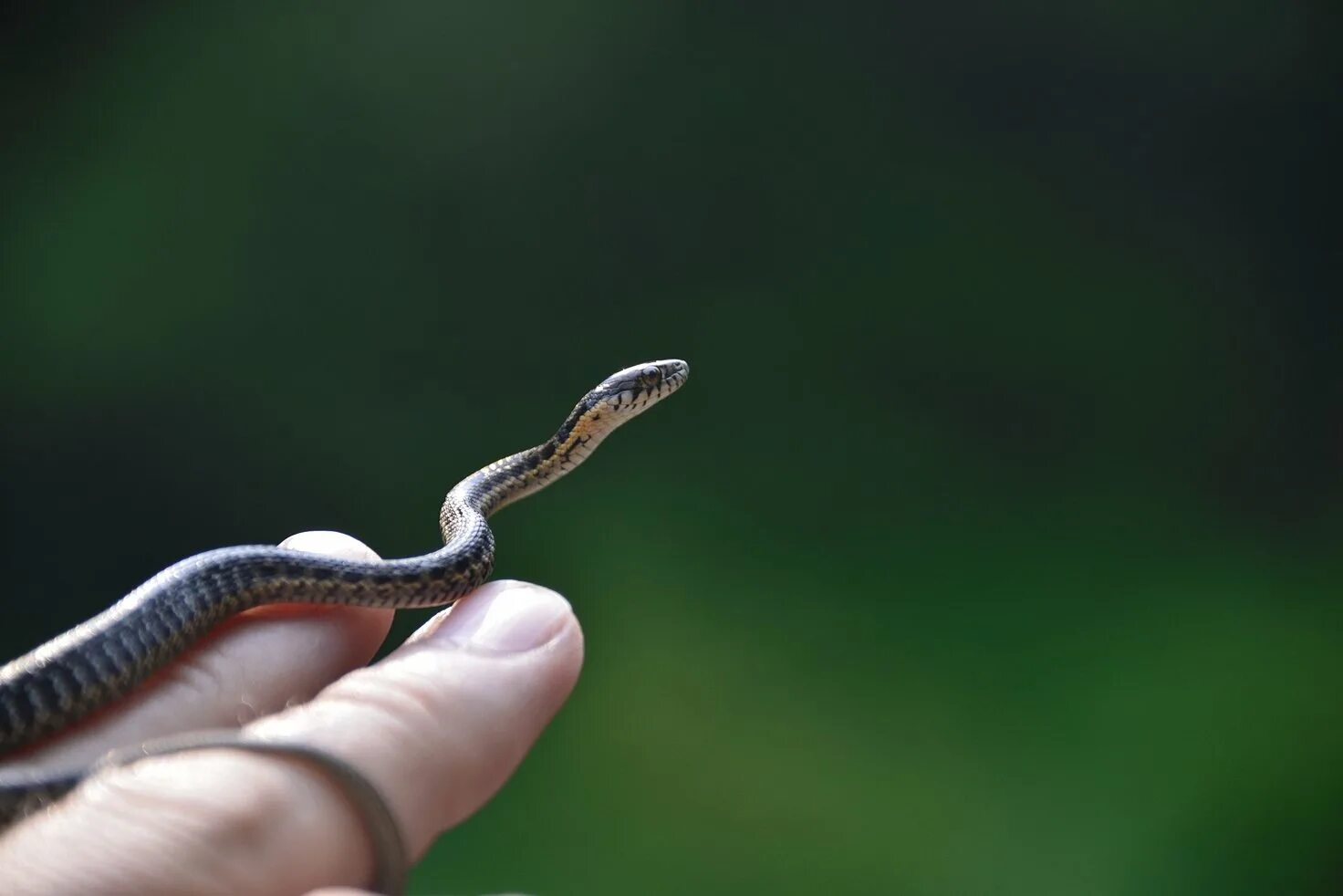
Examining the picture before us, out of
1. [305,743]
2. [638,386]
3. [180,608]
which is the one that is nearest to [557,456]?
[638,386]

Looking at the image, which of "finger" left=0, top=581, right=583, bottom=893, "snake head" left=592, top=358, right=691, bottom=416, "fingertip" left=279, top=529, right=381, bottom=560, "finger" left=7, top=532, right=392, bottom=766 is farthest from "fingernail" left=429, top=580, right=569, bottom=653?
"snake head" left=592, top=358, right=691, bottom=416

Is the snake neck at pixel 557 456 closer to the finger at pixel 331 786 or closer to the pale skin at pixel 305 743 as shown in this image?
the pale skin at pixel 305 743

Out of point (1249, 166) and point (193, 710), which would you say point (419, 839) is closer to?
point (193, 710)

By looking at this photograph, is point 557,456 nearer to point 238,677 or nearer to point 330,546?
point 330,546

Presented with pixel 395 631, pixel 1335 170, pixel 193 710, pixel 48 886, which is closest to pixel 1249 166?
pixel 1335 170

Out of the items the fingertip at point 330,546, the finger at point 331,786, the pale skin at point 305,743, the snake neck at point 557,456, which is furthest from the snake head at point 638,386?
the finger at point 331,786

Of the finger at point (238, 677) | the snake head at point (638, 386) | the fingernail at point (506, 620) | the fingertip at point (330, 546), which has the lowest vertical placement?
the finger at point (238, 677)

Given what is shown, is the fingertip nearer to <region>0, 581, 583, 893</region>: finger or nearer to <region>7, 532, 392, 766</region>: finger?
<region>7, 532, 392, 766</region>: finger
